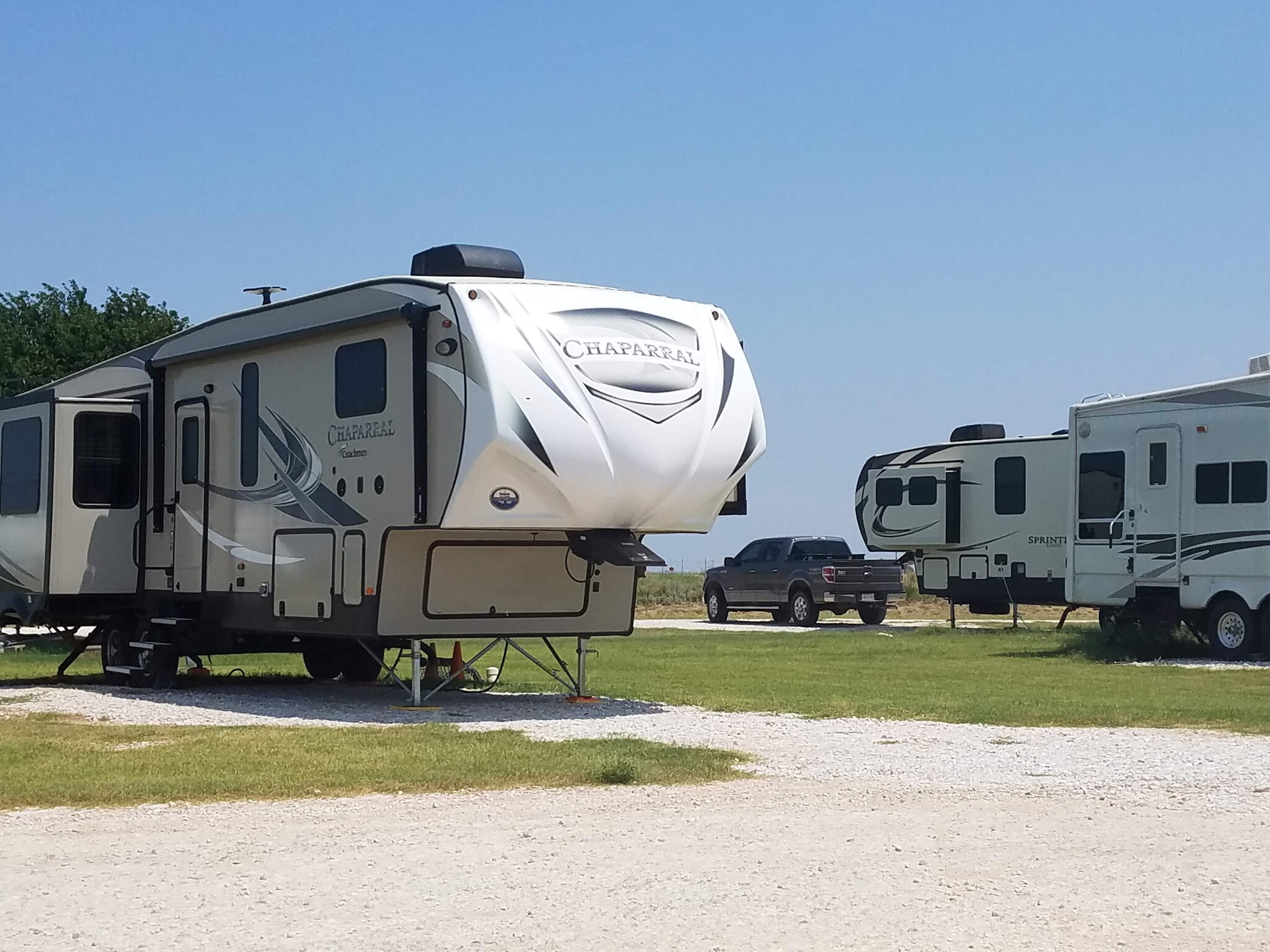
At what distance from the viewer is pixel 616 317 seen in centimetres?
1362

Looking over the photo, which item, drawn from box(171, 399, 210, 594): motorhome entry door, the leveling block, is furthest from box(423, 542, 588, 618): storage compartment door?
box(171, 399, 210, 594): motorhome entry door

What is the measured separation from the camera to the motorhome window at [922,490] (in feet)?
95.6

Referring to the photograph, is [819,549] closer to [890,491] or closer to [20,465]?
[890,491]

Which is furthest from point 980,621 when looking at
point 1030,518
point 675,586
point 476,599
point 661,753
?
point 661,753

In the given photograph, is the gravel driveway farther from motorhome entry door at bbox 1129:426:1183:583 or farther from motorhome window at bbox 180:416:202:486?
motorhome entry door at bbox 1129:426:1183:583

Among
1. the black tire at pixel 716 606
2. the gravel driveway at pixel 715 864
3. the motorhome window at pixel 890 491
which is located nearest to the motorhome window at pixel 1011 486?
the motorhome window at pixel 890 491

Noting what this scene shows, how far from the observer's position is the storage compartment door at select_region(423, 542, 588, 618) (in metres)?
14.0

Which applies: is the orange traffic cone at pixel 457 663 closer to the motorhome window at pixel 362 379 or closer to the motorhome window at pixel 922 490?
the motorhome window at pixel 362 379

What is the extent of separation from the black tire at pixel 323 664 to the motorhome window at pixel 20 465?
10.2ft

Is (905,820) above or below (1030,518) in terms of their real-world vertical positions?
below

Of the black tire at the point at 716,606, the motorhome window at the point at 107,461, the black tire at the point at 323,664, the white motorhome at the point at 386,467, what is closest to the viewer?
the white motorhome at the point at 386,467

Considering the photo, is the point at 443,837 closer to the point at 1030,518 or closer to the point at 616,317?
the point at 616,317

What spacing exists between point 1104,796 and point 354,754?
15.3 feet

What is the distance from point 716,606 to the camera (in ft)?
113
